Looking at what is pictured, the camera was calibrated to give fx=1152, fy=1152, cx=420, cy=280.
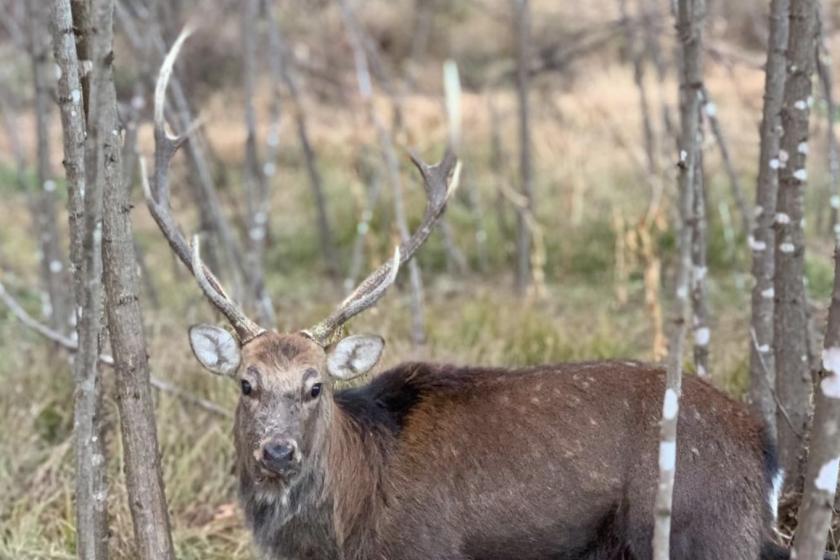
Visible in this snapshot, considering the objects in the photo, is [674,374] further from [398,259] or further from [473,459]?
[398,259]

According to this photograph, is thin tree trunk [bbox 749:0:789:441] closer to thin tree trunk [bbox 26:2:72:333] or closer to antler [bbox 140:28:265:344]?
antler [bbox 140:28:265:344]

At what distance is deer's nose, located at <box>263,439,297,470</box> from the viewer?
12.1ft

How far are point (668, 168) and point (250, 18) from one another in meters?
3.07

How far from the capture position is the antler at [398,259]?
13.5ft

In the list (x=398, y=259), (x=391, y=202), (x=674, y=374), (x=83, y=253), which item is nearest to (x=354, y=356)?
(x=398, y=259)

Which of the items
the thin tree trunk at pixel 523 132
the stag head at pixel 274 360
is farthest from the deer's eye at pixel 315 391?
the thin tree trunk at pixel 523 132

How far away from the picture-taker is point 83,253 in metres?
3.13

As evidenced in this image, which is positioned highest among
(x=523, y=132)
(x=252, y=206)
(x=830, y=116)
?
(x=523, y=132)

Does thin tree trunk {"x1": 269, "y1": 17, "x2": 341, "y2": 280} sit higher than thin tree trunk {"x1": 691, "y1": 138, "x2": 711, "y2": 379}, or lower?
higher

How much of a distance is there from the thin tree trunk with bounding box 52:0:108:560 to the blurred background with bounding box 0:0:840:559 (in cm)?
91

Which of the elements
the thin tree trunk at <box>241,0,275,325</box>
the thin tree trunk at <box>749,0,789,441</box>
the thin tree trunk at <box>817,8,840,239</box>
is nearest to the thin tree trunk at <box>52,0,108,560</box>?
the thin tree trunk at <box>749,0,789,441</box>

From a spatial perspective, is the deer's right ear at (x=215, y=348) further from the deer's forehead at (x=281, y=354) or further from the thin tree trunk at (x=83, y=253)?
the thin tree trunk at (x=83, y=253)

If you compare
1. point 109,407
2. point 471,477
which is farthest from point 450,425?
point 109,407

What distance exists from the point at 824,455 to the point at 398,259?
5.81 feet
